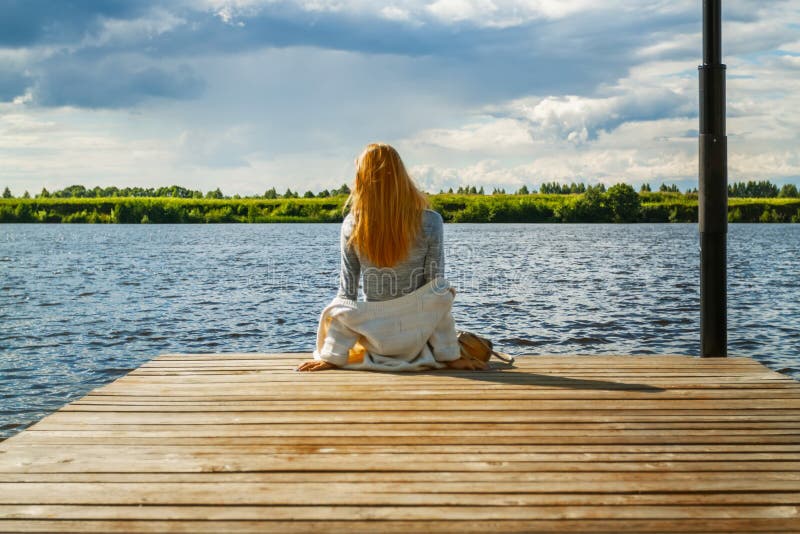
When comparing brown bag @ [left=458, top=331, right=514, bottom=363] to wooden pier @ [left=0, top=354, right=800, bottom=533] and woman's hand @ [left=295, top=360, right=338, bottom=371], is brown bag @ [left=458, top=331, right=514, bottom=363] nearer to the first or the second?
wooden pier @ [left=0, top=354, right=800, bottom=533]

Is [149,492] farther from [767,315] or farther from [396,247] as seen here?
[767,315]

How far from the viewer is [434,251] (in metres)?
5.46

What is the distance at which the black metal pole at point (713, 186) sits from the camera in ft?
19.8

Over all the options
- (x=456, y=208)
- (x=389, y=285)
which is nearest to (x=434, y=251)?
(x=389, y=285)

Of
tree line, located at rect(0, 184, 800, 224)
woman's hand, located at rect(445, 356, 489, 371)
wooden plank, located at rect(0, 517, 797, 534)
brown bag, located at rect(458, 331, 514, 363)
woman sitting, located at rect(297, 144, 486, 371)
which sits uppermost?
tree line, located at rect(0, 184, 800, 224)

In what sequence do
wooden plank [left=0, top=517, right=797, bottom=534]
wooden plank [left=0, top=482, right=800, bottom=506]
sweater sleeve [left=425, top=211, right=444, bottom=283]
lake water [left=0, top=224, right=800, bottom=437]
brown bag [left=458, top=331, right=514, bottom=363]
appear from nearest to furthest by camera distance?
wooden plank [left=0, top=517, right=797, bottom=534] → wooden plank [left=0, top=482, right=800, bottom=506] → sweater sleeve [left=425, top=211, right=444, bottom=283] → brown bag [left=458, top=331, right=514, bottom=363] → lake water [left=0, top=224, right=800, bottom=437]

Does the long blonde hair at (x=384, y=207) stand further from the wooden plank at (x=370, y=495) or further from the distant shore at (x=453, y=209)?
the distant shore at (x=453, y=209)

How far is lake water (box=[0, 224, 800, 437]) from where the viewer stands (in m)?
13.0

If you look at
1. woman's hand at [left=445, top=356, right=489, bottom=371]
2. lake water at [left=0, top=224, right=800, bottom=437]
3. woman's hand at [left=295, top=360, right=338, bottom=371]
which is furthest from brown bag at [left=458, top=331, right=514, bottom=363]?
lake water at [left=0, top=224, right=800, bottom=437]

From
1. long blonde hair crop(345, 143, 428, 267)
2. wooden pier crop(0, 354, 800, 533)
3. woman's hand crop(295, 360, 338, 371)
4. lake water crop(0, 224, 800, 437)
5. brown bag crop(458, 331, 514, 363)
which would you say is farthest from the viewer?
lake water crop(0, 224, 800, 437)

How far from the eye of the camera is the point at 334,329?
18.1ft

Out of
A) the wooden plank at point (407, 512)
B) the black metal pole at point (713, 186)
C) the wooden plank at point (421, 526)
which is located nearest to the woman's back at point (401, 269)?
the black metal pole at point (713, 186)

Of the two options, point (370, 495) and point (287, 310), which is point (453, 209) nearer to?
point (287, 310)

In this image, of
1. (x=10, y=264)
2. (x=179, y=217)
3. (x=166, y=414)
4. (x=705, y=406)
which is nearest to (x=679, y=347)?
(x=705, y=406)
